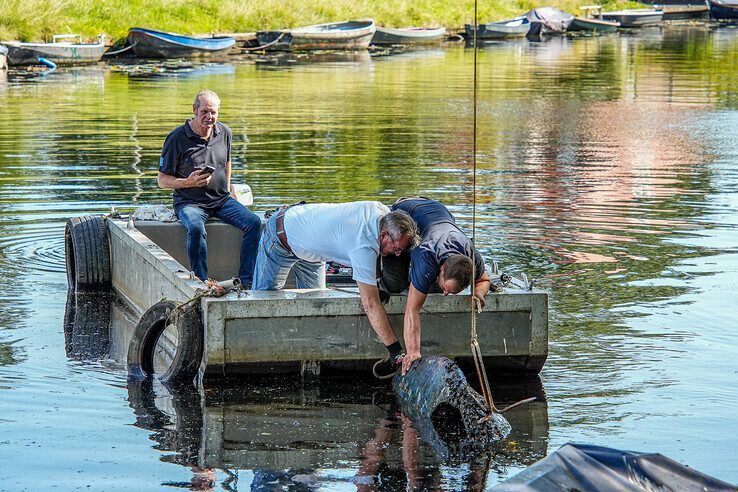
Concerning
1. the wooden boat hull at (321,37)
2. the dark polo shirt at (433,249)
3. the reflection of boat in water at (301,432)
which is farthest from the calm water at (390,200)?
the wooden boat hull at (321,37)

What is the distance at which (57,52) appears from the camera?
4331 centimetres

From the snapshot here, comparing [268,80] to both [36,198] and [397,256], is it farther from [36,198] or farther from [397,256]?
[397,256]

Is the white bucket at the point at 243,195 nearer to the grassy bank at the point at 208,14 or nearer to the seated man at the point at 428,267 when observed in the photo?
the seated man at the point at 428,267

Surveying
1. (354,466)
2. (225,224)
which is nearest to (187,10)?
(225,224)

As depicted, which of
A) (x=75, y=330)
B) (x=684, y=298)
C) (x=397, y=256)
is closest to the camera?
(x=397, y=256)

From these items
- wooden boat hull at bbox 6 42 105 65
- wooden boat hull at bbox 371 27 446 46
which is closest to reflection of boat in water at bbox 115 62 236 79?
wooden boat hull at bbox 6 42 105 65

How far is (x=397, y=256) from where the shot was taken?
337 inches

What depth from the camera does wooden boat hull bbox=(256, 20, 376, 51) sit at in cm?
5306

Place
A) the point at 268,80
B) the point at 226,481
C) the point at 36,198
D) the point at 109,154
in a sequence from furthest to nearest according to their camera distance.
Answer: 1. the point at 268,80
2. the point at 109,154
3. the point at 36,198
4. the point at 226,481

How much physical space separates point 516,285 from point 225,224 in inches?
125

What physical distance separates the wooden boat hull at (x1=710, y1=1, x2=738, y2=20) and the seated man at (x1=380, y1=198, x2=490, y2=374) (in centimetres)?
7845

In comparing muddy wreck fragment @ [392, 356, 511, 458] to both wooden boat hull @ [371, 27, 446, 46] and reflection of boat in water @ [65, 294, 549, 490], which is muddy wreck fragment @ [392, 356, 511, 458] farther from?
wooden boat hull @ [371, 27, 446, 46]

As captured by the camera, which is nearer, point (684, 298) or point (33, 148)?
point (684, 298)

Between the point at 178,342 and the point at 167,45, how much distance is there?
3946cm
